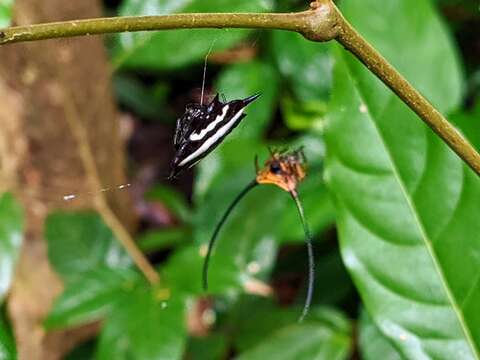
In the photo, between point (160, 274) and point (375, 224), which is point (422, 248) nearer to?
point (375, 224)

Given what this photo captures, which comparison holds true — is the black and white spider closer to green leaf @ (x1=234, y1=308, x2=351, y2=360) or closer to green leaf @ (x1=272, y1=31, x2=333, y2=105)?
green leaf @ (x1=234, y1=308, x2=351, y2=360)

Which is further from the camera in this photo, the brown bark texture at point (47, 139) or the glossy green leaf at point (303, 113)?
the glossy green leaf at point (303, 113)

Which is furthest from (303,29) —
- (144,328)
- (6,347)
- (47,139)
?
(47,139)

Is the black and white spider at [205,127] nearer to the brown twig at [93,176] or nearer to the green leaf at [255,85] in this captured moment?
the brown twig at [93,176]

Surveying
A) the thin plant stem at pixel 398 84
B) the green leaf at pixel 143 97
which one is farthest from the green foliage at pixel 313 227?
the green leaf at pixel 143 97

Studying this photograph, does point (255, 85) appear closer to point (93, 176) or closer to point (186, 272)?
point (93, 176)
